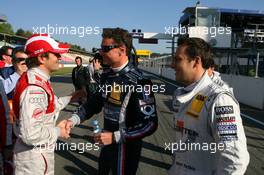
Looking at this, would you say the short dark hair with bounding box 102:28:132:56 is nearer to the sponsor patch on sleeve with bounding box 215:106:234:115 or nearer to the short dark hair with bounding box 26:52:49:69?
the short dark hair with bounding box 26:52:49:69

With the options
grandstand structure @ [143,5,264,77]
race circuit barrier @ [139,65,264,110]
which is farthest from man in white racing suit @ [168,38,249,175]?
grandstand structure @ [143,5,264,77]

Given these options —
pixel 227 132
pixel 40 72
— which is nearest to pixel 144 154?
pixel 40 72

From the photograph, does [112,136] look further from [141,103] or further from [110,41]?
[110,41]

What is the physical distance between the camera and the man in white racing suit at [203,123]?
2059mm

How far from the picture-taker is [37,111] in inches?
101

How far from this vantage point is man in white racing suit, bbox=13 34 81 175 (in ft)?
8.36

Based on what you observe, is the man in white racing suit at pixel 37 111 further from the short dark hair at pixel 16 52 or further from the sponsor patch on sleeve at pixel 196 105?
the short dark hair at pixel 16 52

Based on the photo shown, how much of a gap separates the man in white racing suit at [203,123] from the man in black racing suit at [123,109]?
1.98ft

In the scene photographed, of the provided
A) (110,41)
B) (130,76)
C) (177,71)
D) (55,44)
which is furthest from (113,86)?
(177,71)

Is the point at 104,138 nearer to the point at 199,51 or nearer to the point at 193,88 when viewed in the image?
the point at 193,88

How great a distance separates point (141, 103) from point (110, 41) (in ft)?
2.01

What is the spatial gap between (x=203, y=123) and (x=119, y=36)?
131 centimetres

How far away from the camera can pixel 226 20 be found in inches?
1358

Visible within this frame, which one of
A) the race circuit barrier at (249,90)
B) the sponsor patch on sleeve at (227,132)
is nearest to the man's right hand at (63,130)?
the sponsor patch on sleeve at (227,132)
